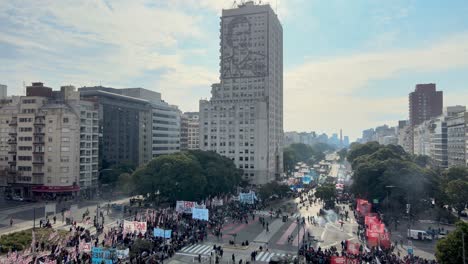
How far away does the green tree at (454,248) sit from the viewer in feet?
114

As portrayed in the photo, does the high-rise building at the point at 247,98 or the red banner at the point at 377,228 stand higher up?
the high-rise building at the point at 247,98

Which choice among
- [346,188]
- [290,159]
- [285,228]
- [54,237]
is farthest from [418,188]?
[290,159]

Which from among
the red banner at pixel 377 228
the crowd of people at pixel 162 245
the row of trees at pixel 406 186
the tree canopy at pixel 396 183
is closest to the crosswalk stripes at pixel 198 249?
the crowd of people at pixel 162 245

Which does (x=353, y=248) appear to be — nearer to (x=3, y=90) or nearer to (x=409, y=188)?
(x=409, y=188)

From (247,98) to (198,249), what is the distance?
76.6 meters

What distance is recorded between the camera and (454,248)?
3516 cm

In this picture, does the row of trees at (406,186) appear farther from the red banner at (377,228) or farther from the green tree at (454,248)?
the green tree at (454,248)

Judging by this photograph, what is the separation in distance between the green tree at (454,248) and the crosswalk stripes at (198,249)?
25487 millimetres

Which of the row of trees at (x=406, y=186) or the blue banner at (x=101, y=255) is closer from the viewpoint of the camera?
the blue banner at (x=101, y=255)

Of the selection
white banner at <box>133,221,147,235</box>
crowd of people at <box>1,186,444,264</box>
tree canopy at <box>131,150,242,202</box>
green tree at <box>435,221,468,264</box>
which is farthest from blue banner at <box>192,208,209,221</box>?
green tree at <box>435,221,468,264</box>

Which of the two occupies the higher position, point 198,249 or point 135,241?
point 135,241

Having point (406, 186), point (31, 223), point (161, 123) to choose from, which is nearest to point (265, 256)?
point (406, 186)

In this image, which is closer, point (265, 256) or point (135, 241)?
point (135, 241)

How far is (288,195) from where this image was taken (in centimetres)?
9812
